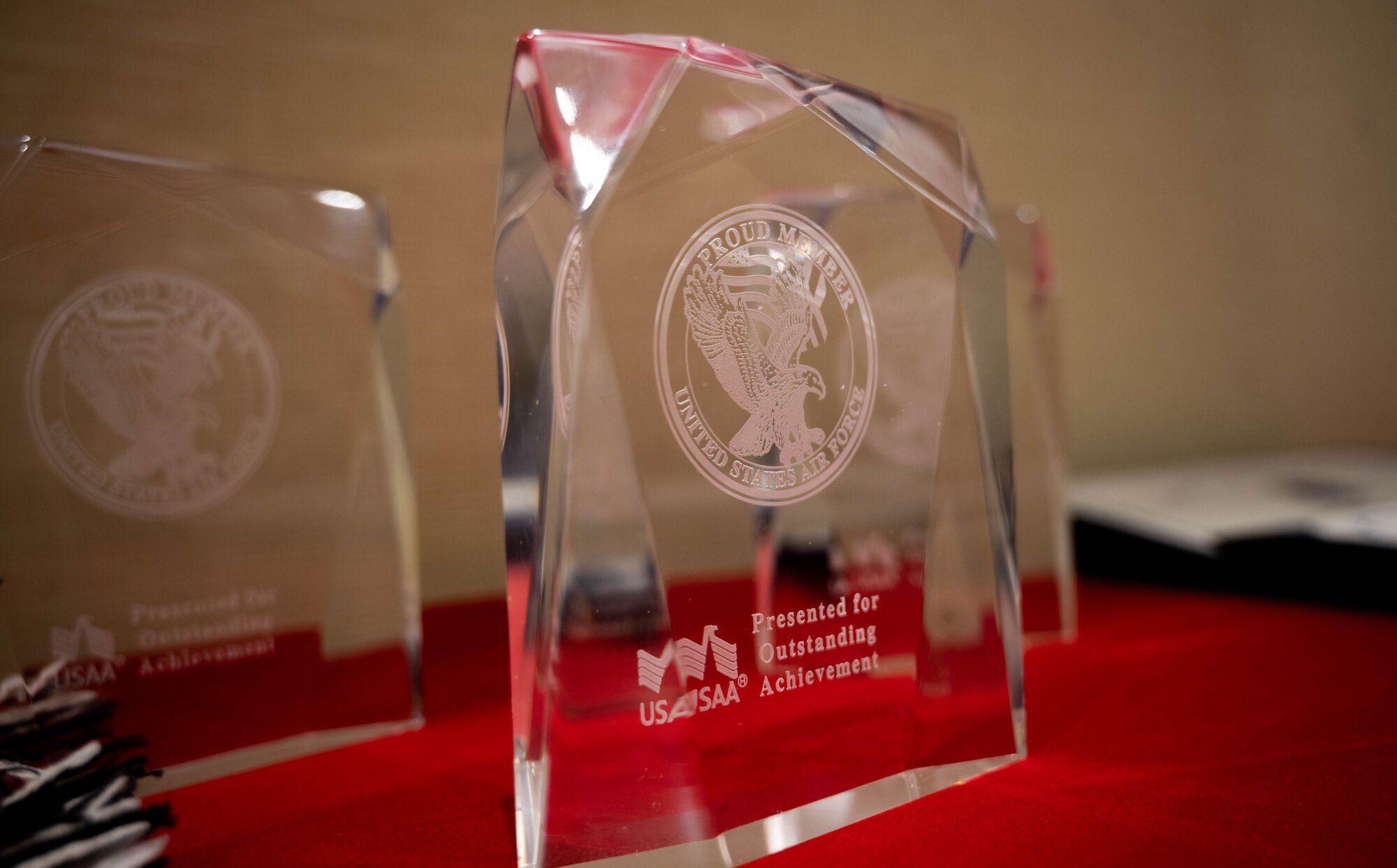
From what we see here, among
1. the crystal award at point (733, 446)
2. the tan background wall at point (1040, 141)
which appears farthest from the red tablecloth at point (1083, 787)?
the tan background wall at point (1040, 141)

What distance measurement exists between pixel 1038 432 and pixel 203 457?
478 mm

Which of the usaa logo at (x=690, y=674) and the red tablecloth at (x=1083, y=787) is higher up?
the usaa logo at (x=690, y=674)

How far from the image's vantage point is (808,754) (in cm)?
32

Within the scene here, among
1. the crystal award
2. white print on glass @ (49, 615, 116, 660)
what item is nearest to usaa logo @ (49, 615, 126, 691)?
white print on glass @ (49, 615, 116, 660)

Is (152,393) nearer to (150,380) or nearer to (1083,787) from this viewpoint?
(150,380)

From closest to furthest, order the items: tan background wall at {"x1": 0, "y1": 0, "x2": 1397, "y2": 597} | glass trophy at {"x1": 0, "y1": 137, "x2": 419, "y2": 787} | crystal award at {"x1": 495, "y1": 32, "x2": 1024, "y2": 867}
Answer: crystal award at {"x1": 495, "y1": 32, "x2": 1024, "y2": 867}
glass trophy at {"x1": 0, "y1": 137, "x2": 419, "y2": 787}
tan background wall at {"x1": 0, "y1": 0, "x2": 1397, "y2": 597}

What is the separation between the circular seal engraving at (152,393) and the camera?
391 millimetres

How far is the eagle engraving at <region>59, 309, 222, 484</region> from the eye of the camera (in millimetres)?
396

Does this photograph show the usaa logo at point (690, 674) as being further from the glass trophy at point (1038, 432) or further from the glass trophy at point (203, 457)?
the glass trophy at point (1038, 432)

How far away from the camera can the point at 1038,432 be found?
1.93ft

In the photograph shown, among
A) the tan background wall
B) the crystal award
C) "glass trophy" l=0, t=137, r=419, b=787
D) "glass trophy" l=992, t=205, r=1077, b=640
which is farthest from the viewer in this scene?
the tan background wall

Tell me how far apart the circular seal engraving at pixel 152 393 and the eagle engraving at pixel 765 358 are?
25 cm

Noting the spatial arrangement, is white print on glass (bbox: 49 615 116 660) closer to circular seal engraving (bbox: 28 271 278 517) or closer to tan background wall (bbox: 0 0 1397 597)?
circular seal engraving (bbox: 28 271 278 517)

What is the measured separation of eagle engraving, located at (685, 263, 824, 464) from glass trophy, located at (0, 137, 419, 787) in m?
0.23
